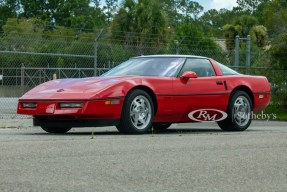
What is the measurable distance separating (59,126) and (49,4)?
234 ft

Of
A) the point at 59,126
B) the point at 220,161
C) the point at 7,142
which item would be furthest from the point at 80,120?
the point at 220,161

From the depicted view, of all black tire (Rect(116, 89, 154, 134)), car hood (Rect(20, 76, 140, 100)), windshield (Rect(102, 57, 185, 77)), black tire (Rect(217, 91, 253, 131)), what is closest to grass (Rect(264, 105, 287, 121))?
black tire (Rect(217, 91, 253, 131))

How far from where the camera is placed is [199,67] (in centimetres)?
1189

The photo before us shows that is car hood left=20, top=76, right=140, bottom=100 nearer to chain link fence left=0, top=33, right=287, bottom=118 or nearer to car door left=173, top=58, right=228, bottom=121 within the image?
car door left=173, top=58, right=228, bottom=121

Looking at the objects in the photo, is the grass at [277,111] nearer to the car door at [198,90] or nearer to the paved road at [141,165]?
the car door at [198,90]

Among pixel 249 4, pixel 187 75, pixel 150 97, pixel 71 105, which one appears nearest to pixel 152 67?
pixel 187 75

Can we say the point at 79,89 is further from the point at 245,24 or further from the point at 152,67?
the point at 245,24

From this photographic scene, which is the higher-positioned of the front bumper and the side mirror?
the side mirror

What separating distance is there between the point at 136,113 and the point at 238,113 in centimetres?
224

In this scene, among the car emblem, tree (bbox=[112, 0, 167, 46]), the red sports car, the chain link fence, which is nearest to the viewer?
the red sports car

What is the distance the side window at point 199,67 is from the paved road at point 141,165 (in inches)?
111

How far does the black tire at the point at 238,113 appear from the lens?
1193 centimetres

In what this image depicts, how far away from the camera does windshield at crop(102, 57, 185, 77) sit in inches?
444

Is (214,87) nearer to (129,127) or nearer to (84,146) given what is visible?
(129,127)
